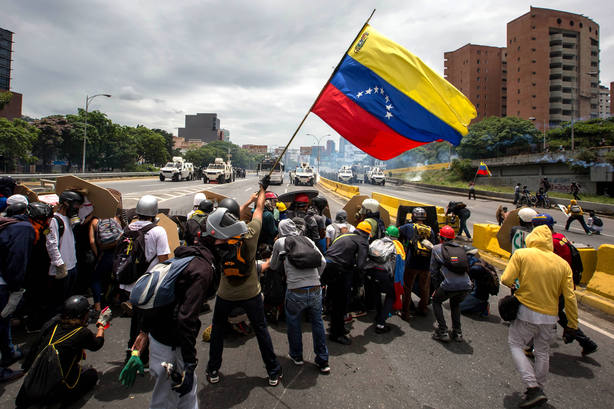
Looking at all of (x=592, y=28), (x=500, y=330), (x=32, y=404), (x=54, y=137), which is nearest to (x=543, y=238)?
(x=500, y=330)

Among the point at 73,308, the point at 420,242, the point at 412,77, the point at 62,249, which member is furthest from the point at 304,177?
the point at 73,308

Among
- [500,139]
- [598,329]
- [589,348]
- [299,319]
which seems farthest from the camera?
[500,139]

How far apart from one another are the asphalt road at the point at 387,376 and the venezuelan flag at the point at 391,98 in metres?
2.87

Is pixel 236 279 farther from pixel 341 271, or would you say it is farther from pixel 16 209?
pixel 16 209

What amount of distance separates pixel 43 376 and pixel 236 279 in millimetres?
1562

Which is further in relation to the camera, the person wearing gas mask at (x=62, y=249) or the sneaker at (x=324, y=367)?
the person wearing gas mask at (x=62, y=249)

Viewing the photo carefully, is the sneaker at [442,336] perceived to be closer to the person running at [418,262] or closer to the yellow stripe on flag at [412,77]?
the person running at [418,262]

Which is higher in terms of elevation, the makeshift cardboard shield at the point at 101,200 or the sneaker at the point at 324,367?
the makeshift cardboard shield at the point at 101,200

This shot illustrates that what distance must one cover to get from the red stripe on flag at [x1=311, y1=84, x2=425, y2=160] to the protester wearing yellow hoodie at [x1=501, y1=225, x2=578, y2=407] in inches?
97.1

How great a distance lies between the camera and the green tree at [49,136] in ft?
137

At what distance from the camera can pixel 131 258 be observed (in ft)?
11.6

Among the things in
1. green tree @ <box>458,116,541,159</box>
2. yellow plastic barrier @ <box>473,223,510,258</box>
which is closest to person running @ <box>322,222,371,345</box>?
yellow plastic barrier @ <box>473,223,510,258</box>

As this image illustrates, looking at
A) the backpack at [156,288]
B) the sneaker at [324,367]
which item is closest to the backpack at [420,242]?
the sneaker at [324,367]

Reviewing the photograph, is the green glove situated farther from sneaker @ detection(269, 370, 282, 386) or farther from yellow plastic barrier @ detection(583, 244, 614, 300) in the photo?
yellow plastic barrier @ detection(583, 244, 614, 300)
